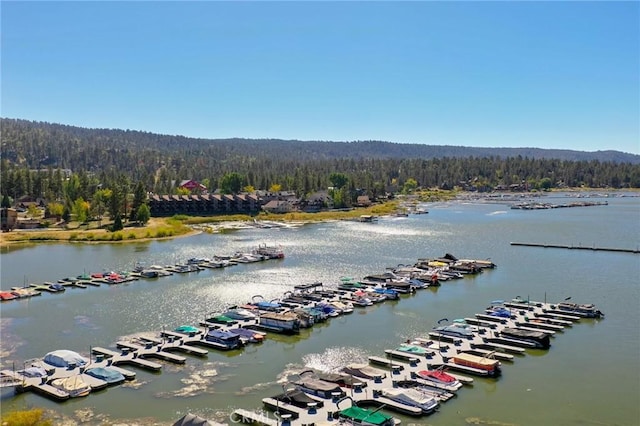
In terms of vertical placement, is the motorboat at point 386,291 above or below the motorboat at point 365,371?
above

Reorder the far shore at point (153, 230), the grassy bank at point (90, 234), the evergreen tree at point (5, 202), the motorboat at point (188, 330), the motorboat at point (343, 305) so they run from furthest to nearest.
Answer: the evergreen tree at point (5, 202), the far shore at point (153, 230), the grassy bank at point (90, 234), the motorboat at point (343, 305), the motorboat at point (188, 330)

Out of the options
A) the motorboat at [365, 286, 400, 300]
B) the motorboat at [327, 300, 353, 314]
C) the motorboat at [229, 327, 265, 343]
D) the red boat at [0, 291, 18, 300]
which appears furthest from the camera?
the red boat at [0, 291, 18, 300]

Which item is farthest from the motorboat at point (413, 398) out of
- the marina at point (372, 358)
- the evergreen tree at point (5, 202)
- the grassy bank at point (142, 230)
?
the evergreen tree at point (5, 202)

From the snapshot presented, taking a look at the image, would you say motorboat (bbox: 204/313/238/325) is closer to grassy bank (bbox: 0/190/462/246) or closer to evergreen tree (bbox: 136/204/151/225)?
grassy bank (bbox: 0/190/462/246)

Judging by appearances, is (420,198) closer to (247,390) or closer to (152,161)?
(152,161)

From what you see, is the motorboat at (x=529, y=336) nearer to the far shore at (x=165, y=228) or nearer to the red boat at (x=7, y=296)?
the red boat at (x=7, y=296)

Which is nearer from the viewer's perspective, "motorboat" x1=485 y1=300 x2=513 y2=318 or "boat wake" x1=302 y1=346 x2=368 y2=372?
"boat wake" x1=302 y1=346 x2=368 y2=372

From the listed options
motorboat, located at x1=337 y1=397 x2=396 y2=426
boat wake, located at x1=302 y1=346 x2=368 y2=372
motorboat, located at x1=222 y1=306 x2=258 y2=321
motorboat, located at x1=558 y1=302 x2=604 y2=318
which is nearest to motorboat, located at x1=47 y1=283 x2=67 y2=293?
motorboat, located at x1=222 y1=306 x2=258 y2=321
